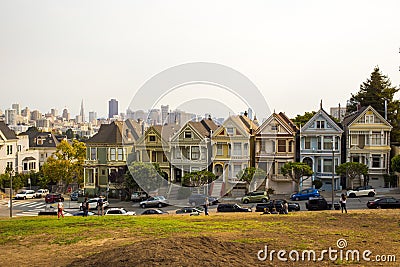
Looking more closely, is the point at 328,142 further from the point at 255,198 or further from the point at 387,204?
the point at 387,204

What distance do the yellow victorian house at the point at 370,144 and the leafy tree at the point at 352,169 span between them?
8.69 ft

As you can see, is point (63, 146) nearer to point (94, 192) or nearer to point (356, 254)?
point (94, 192)

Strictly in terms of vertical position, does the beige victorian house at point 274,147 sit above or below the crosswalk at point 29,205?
above

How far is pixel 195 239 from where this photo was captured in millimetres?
19703

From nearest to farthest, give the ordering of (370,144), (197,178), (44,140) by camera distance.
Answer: (197,178) < (370,144) < (44,140)

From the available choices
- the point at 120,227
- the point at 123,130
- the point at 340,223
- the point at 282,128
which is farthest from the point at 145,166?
the point at 340,223

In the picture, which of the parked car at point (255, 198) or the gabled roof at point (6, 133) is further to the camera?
the gabled roof at point (6, 133)

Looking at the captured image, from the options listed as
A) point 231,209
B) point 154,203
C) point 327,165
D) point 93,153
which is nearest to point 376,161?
point 327,165

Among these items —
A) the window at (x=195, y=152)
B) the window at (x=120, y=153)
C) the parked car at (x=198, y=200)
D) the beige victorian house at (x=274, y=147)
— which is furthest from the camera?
the window at (x=120, y=153)

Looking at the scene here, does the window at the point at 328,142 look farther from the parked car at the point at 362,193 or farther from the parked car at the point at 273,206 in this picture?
the parked car at the point at 273,206

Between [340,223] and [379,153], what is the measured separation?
94.5 feet

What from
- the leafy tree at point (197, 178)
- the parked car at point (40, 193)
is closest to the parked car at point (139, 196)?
the leafy tree at point (197, 178)

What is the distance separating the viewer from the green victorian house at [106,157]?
196 ft

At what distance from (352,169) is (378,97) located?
81.4ft
